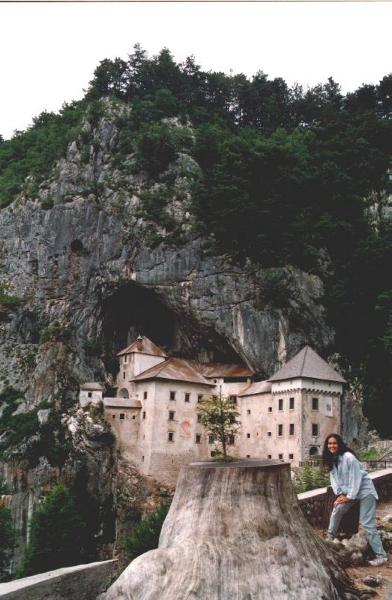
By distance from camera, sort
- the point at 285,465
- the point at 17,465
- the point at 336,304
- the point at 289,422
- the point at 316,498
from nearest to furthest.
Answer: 1. the point at 285,465
2. the point at 316,498
3. the point at 289,422
4. the point at 17,465
5. the point at 336,304

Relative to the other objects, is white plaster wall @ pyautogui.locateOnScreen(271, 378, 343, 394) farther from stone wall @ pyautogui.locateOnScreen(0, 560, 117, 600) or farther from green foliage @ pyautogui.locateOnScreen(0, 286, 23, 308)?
stone wall @ pyautogui.locateOnScreen(0, 560, 117, 600)

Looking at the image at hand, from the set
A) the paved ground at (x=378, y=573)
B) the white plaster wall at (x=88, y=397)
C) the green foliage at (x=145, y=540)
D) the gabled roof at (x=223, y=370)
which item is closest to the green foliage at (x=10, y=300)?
the white plaster wall at (x=88, y=397)

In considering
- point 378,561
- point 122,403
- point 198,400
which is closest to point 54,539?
point 122,403

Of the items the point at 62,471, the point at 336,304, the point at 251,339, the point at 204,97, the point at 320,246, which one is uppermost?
the point at 204,97

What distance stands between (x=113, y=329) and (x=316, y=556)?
160 feet

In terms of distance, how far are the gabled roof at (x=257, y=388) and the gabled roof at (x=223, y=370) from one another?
116 centimetres

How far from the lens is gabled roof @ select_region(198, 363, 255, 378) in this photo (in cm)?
4931

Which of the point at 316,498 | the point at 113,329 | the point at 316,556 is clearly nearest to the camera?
the point at 316,556

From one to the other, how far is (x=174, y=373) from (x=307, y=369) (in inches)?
400

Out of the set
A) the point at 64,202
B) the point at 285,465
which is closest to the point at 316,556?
the point at 285,465

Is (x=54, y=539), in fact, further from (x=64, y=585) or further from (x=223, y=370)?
(x=64, y=585)

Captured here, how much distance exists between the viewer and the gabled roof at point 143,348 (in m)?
51.5

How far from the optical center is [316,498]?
40.2 ft

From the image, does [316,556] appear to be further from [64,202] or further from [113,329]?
[64,202]
